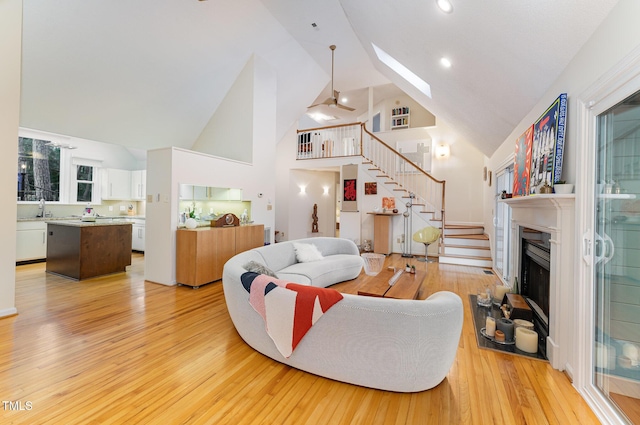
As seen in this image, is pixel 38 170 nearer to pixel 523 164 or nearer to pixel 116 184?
pixel 116 184

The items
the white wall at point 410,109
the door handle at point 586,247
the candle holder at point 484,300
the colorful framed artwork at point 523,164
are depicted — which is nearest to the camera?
the door handle at point 586,247

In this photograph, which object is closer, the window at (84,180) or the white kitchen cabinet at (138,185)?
the window at (84,180)

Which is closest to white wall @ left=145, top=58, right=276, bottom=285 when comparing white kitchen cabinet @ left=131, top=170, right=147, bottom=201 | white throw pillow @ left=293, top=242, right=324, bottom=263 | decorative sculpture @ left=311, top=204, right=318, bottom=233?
white throw pillow @ left=293, top=242, right=324, bottom=263

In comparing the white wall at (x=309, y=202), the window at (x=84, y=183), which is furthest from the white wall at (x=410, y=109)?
the window at (x=84, y=183)

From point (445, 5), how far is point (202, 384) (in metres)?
3.64

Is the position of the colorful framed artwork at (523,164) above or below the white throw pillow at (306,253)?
above

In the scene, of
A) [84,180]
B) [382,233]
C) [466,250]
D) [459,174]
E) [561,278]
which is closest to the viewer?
[561,278]

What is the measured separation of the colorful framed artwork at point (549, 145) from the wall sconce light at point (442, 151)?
553cm

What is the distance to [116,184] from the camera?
23.0 ft

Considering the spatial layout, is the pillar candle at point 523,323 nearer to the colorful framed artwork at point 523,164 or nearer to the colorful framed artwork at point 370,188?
the colorful framed artwork at point 523,164

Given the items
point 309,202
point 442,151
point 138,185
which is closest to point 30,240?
point 138,185

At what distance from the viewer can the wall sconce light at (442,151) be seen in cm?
801

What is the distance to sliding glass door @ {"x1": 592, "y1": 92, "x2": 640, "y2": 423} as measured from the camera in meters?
1.59

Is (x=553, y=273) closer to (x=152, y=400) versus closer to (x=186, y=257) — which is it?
(x=152, y=400)
